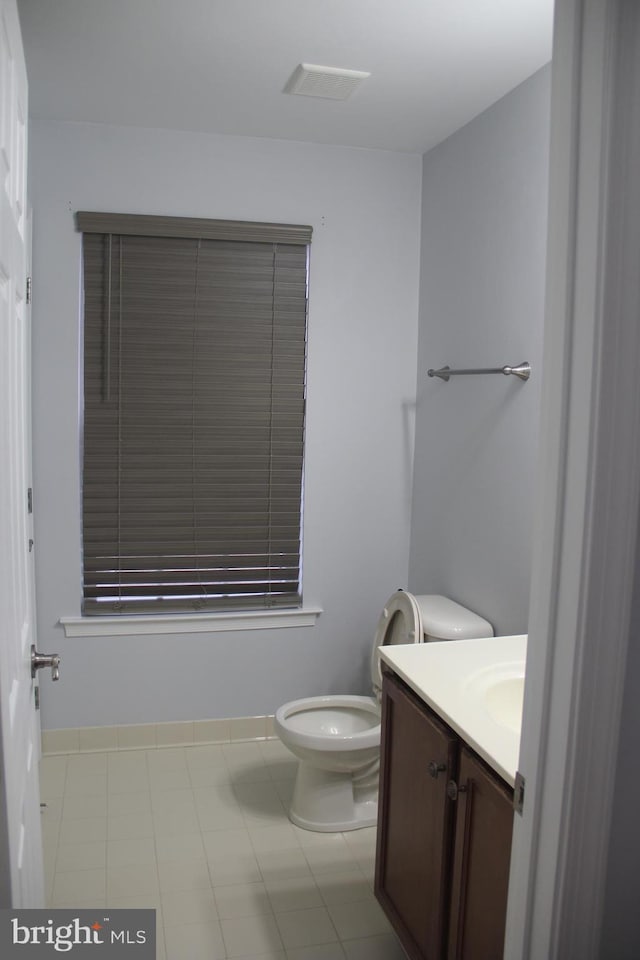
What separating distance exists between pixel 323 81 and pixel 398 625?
1.89 metres

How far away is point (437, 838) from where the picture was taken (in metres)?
1.73

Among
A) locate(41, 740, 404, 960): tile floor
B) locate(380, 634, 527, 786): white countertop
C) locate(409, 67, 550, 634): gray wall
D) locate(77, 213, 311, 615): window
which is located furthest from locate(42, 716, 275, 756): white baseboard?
locate(380, 634, 527, 786): white countertop

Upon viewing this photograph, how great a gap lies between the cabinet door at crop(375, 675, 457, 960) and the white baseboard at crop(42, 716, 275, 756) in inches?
53.2

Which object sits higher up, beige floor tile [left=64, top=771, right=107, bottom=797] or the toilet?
the toilet

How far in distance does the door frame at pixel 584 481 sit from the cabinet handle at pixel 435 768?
1.94ft

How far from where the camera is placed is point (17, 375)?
4.93ft

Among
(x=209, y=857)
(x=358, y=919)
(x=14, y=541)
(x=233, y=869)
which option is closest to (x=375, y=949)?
(x=358, y=919)

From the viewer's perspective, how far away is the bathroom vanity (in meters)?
1.49

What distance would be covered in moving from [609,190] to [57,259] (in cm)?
259

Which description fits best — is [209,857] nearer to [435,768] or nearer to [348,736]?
[348,736]

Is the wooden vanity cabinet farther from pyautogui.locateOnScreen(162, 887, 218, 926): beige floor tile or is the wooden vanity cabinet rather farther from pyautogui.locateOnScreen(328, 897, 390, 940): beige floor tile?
pyautogui.locateOnScreen(162, 887, 218, 926): beige floor tile

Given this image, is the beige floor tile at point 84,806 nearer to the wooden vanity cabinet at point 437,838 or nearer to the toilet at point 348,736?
the toilet at point 348,736

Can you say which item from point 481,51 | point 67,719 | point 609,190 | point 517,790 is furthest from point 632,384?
point 67,719

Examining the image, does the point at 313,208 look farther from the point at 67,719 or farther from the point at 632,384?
the point at 632,384
